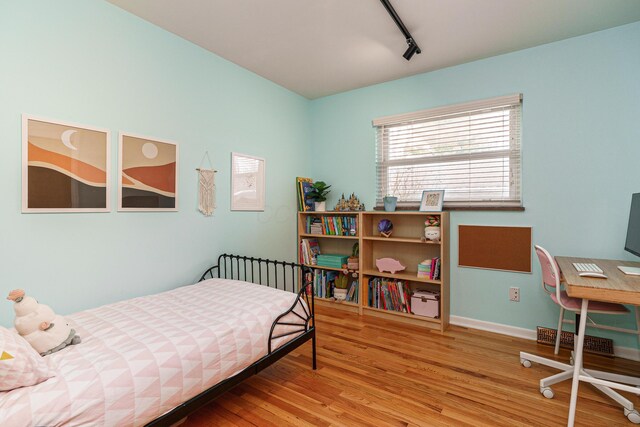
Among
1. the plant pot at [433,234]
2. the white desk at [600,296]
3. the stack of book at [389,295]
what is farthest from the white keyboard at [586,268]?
the stack of book at [389,295]

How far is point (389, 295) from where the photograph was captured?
320 centimetres

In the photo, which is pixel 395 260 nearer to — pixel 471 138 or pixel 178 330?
pixel 471 138

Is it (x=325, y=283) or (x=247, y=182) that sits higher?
(x=247, y=182)

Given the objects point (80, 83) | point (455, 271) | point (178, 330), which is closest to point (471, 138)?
point (455, 271)

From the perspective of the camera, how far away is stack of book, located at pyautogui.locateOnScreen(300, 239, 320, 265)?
3.71 m

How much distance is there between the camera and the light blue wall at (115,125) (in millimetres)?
1706

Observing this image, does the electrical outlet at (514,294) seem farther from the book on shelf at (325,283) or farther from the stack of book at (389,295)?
the book on shelf at (325,283)

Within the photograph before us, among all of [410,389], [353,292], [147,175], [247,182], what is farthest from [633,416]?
[147,175]

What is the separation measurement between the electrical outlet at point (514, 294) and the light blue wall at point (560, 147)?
38 millimetres

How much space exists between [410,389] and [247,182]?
Answer: 7.41 feet

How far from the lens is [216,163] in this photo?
2812 mm

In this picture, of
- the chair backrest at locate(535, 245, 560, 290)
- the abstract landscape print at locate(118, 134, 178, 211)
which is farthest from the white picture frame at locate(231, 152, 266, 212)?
the chair backrest at locate(535, 245, 560, 290)

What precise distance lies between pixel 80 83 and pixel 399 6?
2.15 meters

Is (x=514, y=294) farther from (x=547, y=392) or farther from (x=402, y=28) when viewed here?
(x=402, y=28)
